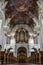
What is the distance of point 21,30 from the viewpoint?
107 ft

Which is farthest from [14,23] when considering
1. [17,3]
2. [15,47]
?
[17,3]

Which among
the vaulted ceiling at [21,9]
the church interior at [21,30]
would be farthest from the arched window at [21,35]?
the vaulted ceiling at [21,9]

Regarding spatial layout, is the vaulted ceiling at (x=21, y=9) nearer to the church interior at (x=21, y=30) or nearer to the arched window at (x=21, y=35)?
the church interior at (x=21, y=30)

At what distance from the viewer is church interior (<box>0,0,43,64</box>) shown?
26.4 m

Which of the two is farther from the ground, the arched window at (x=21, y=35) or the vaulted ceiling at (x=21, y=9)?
the vaulted ceiling at (x=21, y=9)

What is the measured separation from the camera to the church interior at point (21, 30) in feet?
86.5

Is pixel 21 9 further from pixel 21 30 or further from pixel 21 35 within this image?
pixel 21 35

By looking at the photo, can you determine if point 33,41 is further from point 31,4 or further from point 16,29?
point 31,4

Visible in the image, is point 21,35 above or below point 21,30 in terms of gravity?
below

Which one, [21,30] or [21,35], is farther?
[21,30]

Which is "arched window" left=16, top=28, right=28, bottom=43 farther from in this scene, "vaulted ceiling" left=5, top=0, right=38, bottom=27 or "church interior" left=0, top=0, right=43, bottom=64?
"vaulted ceiling" left=5, top=0, right=38, bottom=27

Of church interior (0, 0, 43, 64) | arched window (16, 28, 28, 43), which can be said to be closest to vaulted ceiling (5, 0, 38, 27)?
church interior (0, 0, 43, 64)

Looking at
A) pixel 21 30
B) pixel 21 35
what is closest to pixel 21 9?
pixel 21 30

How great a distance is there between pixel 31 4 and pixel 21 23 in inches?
318
